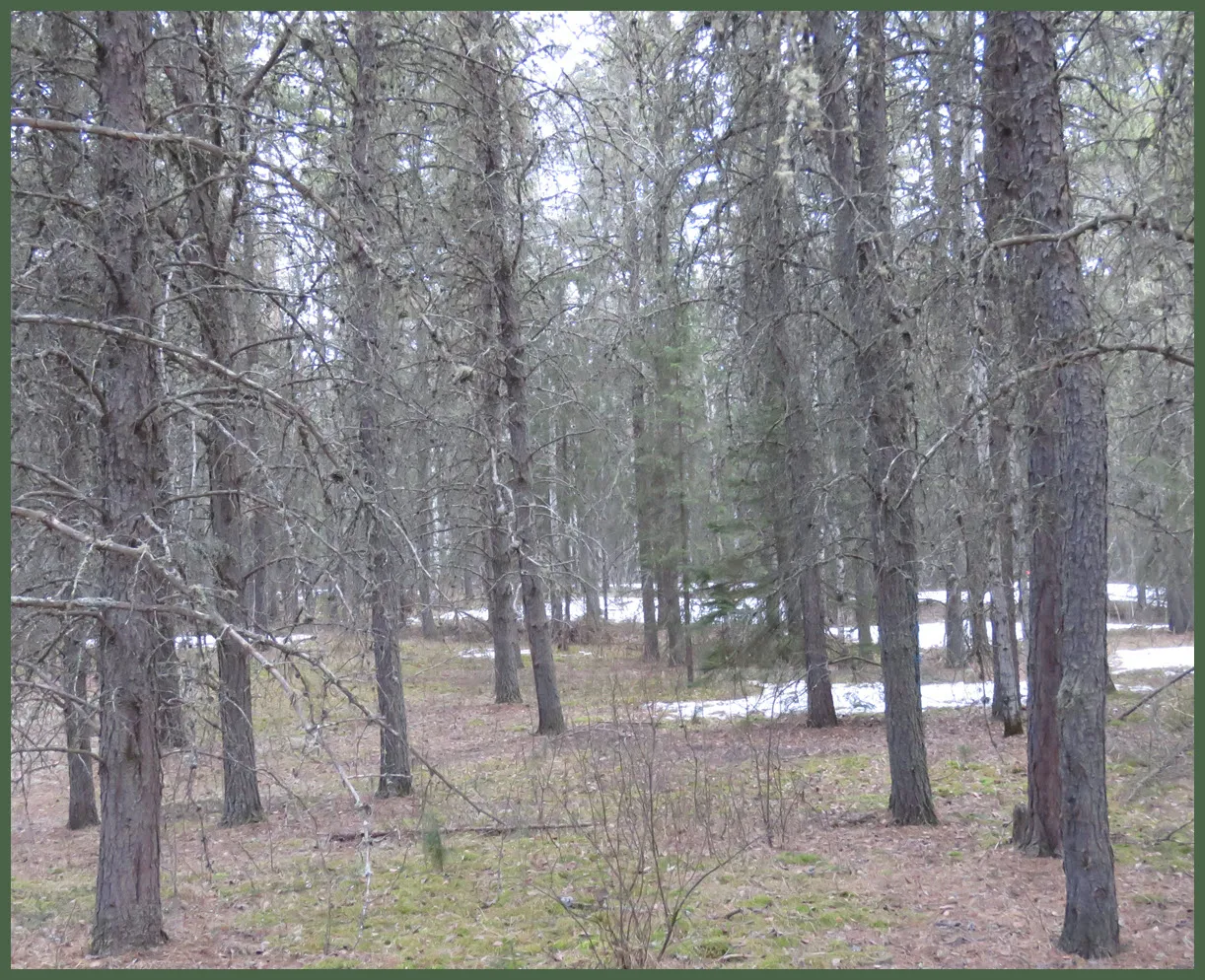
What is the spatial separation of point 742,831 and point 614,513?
1840 cm

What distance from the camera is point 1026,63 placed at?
583cm

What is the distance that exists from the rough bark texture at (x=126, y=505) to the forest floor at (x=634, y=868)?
1.06 ft

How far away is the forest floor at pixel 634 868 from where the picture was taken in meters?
5.90

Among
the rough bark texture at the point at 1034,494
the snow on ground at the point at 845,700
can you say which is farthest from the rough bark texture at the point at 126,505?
the snow on ground at the point at 845,700

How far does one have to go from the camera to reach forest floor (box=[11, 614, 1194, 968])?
5.90m

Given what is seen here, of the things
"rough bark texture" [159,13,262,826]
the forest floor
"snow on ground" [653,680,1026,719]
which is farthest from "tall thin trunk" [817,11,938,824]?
"snow on ground" [653,680,1026,719]

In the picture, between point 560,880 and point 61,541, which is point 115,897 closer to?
point 61,541

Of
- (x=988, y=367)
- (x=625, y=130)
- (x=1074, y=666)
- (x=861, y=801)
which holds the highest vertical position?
(x=625, y=130)

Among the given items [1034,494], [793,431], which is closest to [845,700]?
[793,431]

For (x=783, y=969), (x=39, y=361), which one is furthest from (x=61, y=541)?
(x=783, y=969)

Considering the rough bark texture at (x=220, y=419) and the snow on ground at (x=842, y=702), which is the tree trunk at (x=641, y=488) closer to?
the snow on ground at (x=842, y=702)

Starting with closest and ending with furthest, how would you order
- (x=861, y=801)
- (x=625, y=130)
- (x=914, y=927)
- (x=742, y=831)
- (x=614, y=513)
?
(x=914, y=927) → (x=742, y=831) → (x=861, y=801) → (x=625, y=130) → (x=614, y=513)

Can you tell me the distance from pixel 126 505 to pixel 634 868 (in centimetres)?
434

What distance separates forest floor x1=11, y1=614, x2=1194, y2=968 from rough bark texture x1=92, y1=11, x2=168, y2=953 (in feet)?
1.06
